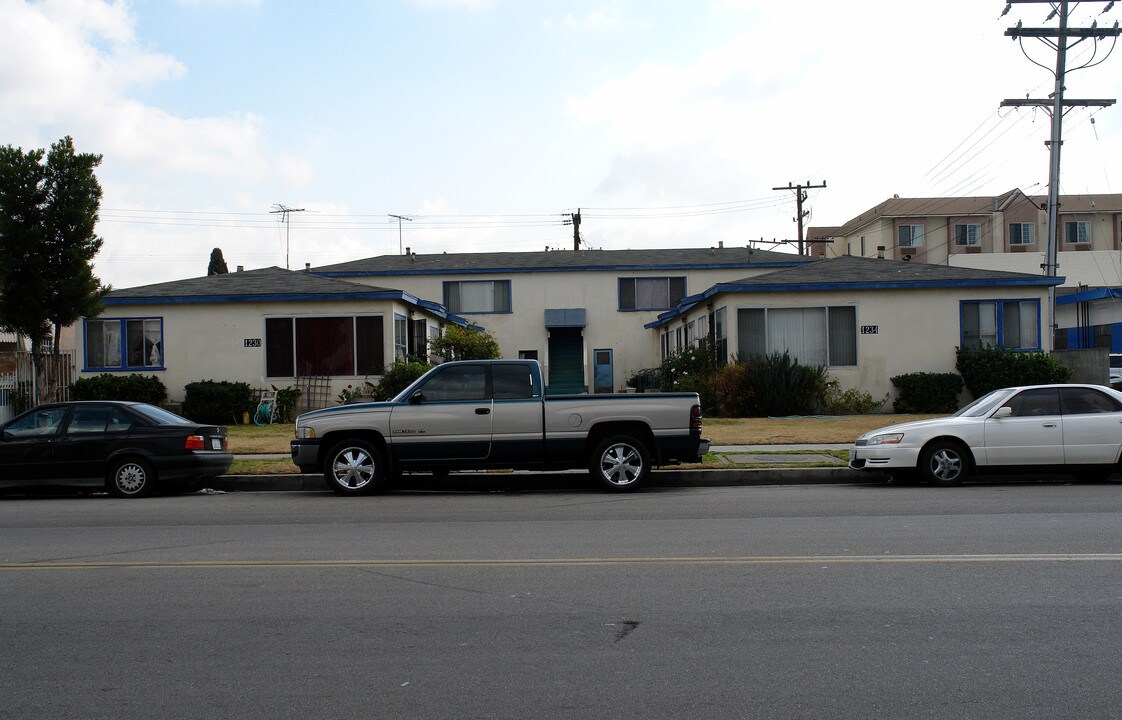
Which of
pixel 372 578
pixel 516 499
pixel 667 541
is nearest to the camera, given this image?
pixel 372 578

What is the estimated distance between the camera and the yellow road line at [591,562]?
26.1 feet

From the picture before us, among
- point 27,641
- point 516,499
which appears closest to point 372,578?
point 27,641

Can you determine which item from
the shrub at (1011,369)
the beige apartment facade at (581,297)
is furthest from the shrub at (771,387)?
the beige apartment facade at (581,297)

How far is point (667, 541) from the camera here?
9188 mm

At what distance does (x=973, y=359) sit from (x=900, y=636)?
2225 centimetres

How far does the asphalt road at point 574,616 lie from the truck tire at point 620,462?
2.36 meters

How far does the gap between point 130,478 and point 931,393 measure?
19963 millimetres

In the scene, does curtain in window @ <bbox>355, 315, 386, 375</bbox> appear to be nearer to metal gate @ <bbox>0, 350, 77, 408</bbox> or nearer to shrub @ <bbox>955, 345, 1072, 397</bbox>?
metal gate @ <bbox>0, 350, 77, 408</bbox>

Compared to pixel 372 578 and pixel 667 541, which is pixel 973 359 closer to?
pixel 667 541

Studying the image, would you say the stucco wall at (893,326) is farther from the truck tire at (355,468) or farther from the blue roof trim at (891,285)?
the truck tire at (355,468)

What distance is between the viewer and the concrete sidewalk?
14.5m

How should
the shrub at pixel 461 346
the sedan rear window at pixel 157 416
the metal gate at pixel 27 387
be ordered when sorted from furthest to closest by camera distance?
the shrub at pixel 461 346 < the metal gate at pixel 27 387 < the sedan rear window at pixel 157 416

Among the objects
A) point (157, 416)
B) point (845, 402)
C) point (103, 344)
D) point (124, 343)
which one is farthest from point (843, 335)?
point (103, 344)

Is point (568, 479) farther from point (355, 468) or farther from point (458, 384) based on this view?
point (355, 468)
